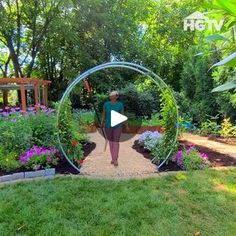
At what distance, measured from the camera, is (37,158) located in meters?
5.18

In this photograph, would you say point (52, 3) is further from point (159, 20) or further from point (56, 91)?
point (159, 20)

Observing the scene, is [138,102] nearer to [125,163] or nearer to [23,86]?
[23,86]

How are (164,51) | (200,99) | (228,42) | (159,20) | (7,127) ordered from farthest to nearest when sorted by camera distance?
(159,20), (164,51), (200,99), (7,127), (228,42)

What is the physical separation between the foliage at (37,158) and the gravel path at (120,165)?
58cm

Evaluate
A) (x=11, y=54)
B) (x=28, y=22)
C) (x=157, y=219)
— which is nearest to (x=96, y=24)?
(x=28, y=22)

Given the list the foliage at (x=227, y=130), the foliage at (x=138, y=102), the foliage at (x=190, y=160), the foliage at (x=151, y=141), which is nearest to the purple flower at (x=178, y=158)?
the foliage at (x=190, y=160)

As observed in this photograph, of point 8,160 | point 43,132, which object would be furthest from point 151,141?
point 8,160

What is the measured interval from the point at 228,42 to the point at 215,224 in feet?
10.5

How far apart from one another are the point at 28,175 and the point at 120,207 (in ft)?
5.75

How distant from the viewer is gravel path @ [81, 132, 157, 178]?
17.4 ft

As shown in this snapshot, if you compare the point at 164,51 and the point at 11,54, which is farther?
the point at 164,51

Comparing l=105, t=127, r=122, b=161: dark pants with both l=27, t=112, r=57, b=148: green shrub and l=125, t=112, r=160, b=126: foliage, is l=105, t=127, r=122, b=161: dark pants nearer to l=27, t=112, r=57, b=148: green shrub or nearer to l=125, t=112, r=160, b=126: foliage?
l=27, t=112, r=57, b=148: green shrub

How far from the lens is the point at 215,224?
354 centimetres

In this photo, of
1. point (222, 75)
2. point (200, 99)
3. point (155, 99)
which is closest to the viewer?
point (222, 75)
